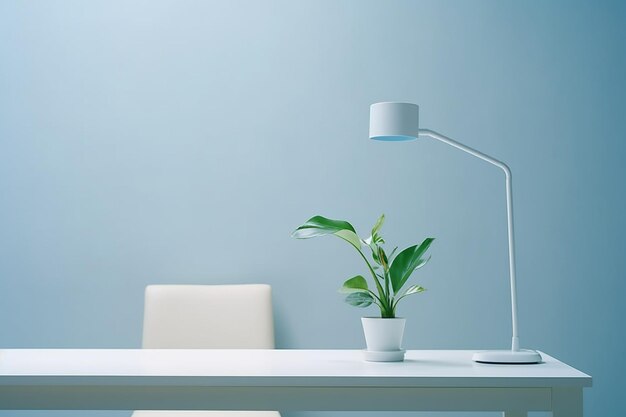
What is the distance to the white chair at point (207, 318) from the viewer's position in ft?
8.87

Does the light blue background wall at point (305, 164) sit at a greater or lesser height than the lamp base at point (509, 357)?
greater

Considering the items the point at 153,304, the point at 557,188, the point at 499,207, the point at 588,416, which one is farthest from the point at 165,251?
the point at 588,416

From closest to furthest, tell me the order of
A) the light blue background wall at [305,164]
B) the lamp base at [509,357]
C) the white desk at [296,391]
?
the white desk at [296,391], the lamp base at [509,357], the light blue background wall at [305,164]

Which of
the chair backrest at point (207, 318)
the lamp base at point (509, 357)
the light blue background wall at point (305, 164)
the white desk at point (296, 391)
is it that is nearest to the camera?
the white desk at point (296, 391)

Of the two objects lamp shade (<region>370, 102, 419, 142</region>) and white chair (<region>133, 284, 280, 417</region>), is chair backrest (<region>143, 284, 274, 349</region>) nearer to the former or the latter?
white chair (<region>133, 284, 280, 417</region>)

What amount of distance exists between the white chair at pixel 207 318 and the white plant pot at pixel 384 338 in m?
0.89

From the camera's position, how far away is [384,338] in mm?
1858

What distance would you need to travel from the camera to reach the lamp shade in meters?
1.89

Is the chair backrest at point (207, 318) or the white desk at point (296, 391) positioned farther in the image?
the chair backrest at point (207, 318)

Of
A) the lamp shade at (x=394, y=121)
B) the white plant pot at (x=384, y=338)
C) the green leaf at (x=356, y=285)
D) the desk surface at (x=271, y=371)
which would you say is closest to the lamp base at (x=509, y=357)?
the desk surface at (x=271, y=371)

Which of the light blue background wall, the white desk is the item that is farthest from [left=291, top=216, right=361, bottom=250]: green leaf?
the light blue background wall

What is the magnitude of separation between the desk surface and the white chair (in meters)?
0.73

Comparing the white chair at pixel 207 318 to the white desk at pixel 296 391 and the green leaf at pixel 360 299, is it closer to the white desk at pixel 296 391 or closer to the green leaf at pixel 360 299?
the green leaf at pixel 360 299

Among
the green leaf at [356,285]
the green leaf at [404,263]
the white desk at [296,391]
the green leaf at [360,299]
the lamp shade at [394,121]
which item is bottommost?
the white desk at [296,391]
